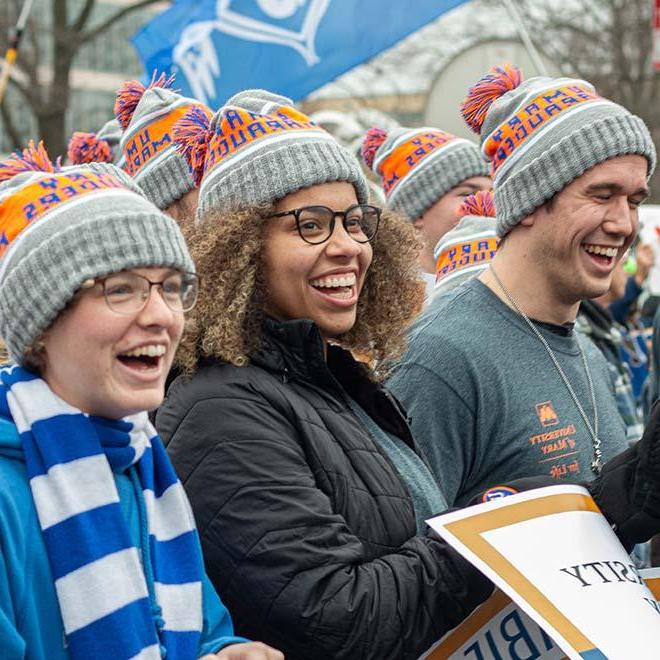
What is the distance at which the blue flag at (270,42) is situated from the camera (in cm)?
785

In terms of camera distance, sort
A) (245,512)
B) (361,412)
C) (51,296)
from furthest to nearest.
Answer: (361,412) < (245,512) < (51,296)

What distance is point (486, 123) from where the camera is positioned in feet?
13.8

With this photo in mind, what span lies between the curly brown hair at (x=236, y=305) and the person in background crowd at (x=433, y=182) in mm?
2678

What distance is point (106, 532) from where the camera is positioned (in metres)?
2.41

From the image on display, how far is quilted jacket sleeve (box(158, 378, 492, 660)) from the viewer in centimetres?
266

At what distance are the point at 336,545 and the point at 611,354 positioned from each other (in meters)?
3.42

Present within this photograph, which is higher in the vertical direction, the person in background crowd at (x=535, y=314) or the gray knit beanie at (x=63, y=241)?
the gray knit beanie at (x=63, y=241)

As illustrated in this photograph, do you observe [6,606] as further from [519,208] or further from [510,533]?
[519,208]

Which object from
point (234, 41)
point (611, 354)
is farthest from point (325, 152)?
point (234, 41)

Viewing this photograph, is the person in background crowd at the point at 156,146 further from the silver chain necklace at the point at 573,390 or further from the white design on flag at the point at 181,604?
the white design on flag at the point at 181,604

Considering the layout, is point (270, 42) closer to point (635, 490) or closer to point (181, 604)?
point (635, 490)

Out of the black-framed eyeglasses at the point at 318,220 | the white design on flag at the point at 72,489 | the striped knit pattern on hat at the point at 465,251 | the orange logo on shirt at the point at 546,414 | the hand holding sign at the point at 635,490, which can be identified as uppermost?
the black-framed eyeglasses at the point at 318,220

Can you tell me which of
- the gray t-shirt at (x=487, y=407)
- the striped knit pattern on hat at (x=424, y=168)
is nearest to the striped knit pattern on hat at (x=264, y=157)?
the gray t-shirt at (x=487, y=407)

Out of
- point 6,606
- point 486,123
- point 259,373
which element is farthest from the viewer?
point 486,123
